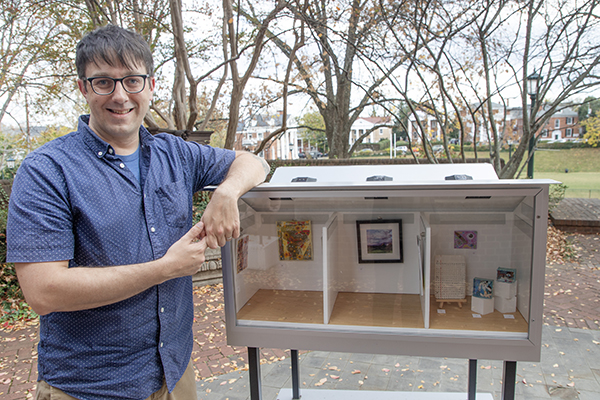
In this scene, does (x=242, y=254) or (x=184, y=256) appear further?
(x=242, y=254)

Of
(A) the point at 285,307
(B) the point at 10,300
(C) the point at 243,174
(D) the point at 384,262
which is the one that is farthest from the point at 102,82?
(B) the point at 10,300

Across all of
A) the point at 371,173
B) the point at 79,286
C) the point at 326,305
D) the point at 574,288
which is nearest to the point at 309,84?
the point at 574,288

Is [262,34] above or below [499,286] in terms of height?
above

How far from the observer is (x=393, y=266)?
242cm

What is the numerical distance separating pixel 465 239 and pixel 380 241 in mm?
476

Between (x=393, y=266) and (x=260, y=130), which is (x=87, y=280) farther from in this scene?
(x=260, y=130)

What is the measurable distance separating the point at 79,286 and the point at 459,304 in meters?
1.87

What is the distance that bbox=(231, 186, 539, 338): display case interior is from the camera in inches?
78.7

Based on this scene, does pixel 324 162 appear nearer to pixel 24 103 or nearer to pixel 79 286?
pixel 24 103

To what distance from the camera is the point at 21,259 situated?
1212 mm

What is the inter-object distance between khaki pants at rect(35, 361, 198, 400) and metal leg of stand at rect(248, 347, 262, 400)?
1.73 feet

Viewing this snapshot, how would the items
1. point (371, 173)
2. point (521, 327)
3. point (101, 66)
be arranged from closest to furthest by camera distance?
point (101, 66)
point (521, 327)
point (371, 173)

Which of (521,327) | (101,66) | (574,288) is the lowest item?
(574,288)

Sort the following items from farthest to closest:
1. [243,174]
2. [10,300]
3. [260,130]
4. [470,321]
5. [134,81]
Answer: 1. [260,130]
2. [10,300]
3. [470,321]
4. [243,174]
5. [134,81]
